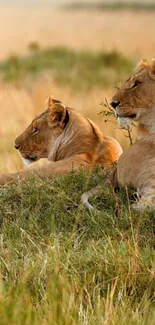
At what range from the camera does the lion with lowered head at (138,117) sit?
521cm

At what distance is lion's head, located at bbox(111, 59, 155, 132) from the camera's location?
5617 mm

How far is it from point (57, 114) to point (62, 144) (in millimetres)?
212

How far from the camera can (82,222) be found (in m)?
5.07

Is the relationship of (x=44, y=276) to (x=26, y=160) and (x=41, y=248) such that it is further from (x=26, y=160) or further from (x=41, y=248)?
(x=26, y=160)

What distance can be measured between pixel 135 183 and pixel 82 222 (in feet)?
1.32

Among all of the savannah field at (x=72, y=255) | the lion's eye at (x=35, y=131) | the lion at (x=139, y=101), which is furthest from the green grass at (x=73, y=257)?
the lion's eye at (x=35, y=131)

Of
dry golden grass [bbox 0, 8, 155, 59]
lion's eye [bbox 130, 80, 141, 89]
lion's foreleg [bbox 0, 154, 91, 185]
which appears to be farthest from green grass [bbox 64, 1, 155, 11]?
lion's eye [bbox 130, 80, 141, 89]

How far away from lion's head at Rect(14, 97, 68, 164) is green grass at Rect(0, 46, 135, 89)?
967 centimetres

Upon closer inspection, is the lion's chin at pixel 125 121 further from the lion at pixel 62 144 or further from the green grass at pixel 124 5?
the green grass at pixel 124 5

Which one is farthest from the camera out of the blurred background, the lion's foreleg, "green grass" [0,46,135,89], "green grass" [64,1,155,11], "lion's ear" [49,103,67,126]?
"green grass" [64,1,155,11]

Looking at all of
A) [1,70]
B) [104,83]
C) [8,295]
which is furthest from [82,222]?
[1,70]

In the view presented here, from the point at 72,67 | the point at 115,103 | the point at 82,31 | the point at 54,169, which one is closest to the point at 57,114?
the point at 54,169

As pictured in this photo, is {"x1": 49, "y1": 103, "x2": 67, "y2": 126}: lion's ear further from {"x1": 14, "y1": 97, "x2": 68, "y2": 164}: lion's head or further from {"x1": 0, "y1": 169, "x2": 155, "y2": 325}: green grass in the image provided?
{"x1": 0, "y1": 169, "x2": 155, "y2": 325}: green grass

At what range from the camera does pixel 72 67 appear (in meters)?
18.8
